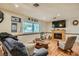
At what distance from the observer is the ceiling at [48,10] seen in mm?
2029

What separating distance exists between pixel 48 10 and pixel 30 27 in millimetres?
470

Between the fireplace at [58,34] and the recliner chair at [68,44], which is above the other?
Answer: the fireplace at [58,34]

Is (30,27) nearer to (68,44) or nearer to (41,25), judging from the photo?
(41,25)

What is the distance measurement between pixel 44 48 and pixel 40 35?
10.0 inches

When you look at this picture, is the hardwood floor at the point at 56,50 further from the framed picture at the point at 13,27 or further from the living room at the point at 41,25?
the framed picture at the point at 13,27

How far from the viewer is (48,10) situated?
6.89 ft

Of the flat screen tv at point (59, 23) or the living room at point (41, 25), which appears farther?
the flat screen tv at point (59, 23)

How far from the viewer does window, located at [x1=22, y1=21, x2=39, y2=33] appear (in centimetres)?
216

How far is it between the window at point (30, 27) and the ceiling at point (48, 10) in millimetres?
168

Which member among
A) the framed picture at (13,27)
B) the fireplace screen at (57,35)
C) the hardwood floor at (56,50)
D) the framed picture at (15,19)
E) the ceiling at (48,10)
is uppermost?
the ceiling at (48,10)

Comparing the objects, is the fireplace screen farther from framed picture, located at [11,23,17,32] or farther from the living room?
framed picture, located at [11,23,17,32]

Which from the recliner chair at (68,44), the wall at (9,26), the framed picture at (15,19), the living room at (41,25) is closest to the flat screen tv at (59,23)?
the living room at (41,25)

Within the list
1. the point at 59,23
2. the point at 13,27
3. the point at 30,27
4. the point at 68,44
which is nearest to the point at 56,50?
the point at 68,44

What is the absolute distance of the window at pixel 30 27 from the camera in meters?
2.16
